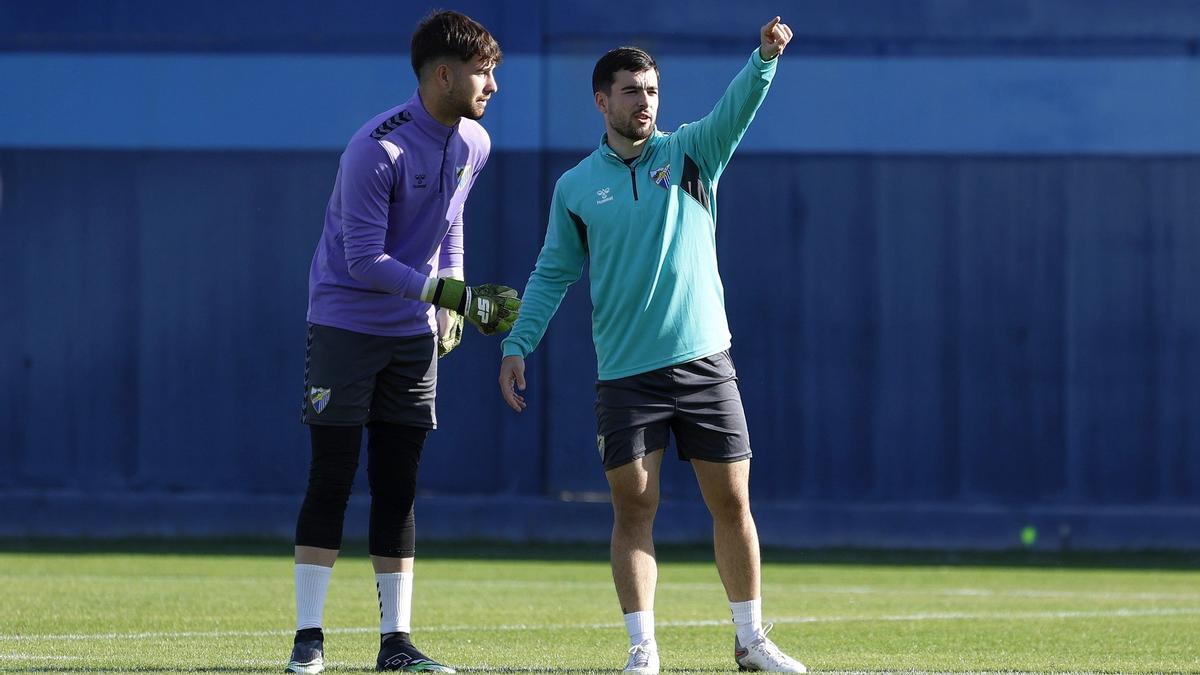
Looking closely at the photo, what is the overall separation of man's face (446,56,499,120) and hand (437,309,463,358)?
72cm

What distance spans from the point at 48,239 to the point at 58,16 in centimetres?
173

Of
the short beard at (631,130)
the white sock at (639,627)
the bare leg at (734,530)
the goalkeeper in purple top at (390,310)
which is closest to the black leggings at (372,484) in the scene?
the goalkeeper in purple top at (390,310)

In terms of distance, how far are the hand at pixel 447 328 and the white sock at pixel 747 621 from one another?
1.35 metres

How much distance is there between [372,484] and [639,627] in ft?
3.57

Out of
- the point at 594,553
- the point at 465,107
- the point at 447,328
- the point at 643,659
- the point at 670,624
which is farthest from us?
the point at 594,553

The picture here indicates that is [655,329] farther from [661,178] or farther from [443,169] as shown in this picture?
[443,169]

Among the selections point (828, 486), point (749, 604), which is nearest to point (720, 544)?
point (749, 604)

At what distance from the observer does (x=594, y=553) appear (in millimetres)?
A: 13336

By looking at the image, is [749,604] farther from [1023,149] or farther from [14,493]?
[14,493]

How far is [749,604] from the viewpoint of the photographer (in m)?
6.05

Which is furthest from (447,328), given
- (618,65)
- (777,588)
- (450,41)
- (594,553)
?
(594,553)

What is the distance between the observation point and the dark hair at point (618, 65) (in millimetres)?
5922

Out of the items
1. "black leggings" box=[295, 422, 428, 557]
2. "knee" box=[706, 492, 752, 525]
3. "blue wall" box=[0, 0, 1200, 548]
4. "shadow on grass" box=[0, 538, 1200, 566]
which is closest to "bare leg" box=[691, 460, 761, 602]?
"knee" box=[706, 492, 752, 525]

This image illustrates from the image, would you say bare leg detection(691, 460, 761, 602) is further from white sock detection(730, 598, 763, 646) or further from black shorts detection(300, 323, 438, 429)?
black shorts detection(300, 323, 438, 429)
